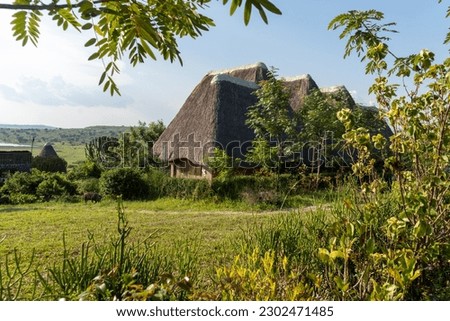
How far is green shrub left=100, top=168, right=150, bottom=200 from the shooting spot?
14.3m

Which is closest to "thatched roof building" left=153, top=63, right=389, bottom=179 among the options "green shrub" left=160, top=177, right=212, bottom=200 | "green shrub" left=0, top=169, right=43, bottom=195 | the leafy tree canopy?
"green shrub" left=160, top=177, right=212, bottom=200

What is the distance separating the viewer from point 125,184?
47.1 feet

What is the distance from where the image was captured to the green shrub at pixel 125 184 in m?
14.3

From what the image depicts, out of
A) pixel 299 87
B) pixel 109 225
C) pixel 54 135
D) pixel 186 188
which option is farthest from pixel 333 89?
pixel 54 135

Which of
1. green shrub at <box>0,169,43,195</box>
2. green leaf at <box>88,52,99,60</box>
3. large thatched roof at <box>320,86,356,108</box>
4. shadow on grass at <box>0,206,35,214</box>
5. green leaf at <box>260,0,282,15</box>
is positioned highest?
large thatched roof at <box>320,86,356,108</box>

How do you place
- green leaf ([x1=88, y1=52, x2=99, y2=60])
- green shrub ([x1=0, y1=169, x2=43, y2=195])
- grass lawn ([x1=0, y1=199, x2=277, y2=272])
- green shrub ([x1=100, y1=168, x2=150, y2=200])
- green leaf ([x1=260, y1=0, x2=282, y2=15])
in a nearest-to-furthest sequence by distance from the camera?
1. green leaf ([x1=260, y1=0, x2=282, y2=15])
2. green leaf ([x1=88, y1=52, x2=99, y2=60])
3. grass lawn ([x1=0, y1=199, x2=277, y2=272])
4. green shrub ([x1=100, y1=168, x2=150, y2=200])
5. green shrub ([x1=0, y1=169, x2=43, y2=195])

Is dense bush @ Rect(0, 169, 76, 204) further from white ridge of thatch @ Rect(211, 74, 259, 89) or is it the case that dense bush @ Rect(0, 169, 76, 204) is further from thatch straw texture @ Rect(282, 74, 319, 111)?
thatch straw texture @ Rect(282, 74, 319, 111)

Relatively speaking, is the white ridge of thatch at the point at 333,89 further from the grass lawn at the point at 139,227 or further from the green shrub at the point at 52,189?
the green shrub at the point at 52,189

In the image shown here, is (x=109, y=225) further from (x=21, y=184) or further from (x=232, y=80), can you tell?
(x=232, y=80)

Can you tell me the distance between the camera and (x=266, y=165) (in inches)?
527

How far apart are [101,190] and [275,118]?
267 inches

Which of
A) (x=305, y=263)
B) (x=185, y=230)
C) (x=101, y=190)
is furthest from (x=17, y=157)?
(x=305, y=263)

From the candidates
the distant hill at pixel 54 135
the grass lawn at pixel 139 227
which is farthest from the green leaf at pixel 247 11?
the distant hill at pixel 54 135

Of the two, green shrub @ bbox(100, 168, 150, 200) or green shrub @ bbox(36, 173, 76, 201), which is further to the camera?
green shrub @ bbox(36, 173, 76, 201)
